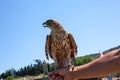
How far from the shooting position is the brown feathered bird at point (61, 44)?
5066 millimetres

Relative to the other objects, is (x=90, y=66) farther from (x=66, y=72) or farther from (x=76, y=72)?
(x=66, y=72)

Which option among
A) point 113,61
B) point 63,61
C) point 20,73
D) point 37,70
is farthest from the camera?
point 20,73

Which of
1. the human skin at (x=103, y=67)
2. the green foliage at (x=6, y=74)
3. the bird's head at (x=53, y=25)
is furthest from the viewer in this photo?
the green foliage at (x=6, y=74)

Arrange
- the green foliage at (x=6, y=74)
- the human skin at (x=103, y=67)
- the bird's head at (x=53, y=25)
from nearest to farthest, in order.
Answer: the human skin at (x=103, y=67), the bird's head at (x=53, y=25), the green foliage at (x=6, y=74)

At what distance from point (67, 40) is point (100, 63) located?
7.05 feet

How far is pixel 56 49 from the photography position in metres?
5.19

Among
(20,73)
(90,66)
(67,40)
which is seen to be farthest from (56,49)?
(20,73)

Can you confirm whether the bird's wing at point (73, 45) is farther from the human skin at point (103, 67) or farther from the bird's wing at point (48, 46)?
the human skin at point (103, 67)

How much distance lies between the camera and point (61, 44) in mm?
5090

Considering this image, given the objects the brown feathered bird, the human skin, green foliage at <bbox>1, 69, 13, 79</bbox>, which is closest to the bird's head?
the brown feathered bird

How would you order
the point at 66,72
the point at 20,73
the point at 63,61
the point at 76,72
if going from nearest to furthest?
1. the point at 76,72
2. the point at 66,72
3. the point at 63,61
4. the point at 20,73

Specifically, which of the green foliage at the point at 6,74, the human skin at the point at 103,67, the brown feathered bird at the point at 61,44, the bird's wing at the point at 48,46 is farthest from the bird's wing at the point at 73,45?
the green foliage at the point at 6,74

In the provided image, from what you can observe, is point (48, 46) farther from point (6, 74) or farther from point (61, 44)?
point (6, 74)

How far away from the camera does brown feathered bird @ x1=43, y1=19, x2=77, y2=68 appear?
507 centimetres
